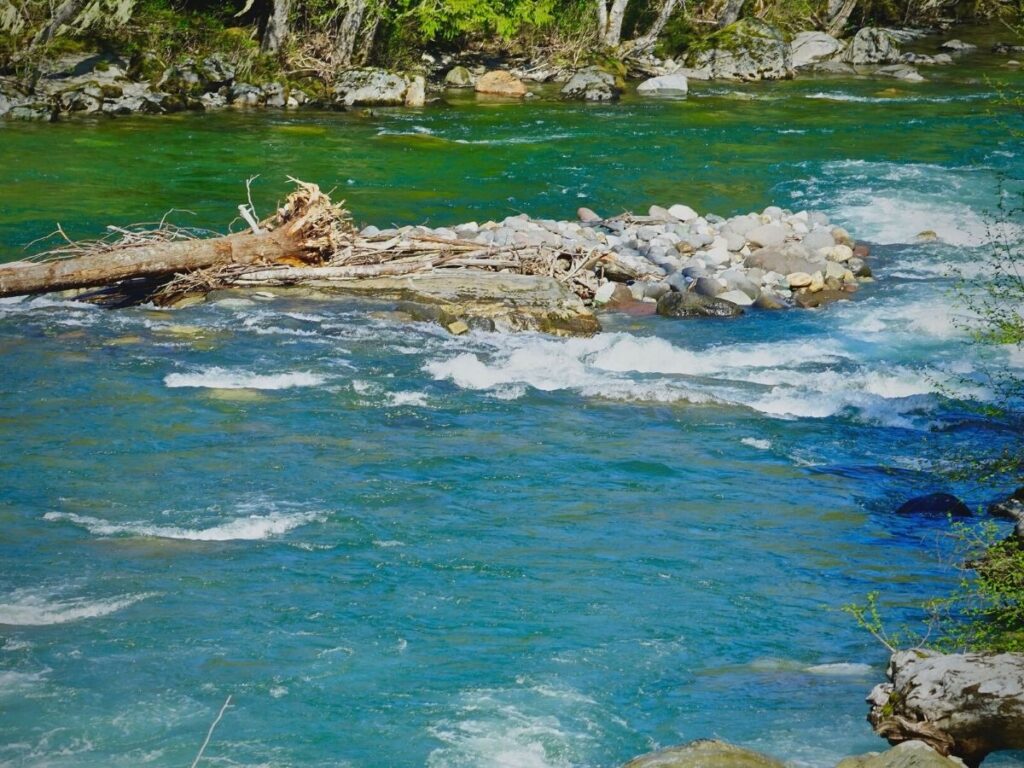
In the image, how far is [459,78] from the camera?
34062 millimetres

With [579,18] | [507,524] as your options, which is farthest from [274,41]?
[507,524]

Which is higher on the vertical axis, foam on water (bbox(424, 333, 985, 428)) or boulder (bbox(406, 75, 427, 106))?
boulder (bbox(406, 75, 427, 106))

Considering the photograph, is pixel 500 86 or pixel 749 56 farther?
pixel 749 56

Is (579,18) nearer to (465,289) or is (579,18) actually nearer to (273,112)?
(273,112)

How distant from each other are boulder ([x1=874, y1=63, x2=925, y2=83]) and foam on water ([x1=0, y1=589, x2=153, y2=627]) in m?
Answer: 30.5

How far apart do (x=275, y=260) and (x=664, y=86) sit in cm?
2008

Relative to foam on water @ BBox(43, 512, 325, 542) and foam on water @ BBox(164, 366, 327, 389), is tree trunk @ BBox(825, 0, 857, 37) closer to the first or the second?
foam on water @ BBox(164, 366, 327, 389)

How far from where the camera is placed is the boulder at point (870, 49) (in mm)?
37781

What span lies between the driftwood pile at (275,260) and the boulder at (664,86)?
58.4 feet

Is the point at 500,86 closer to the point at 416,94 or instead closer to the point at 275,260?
the point at 416,94

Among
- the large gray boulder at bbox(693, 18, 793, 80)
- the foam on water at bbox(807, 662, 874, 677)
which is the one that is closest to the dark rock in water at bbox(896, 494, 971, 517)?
the foam on water at bbox(807, 662, 874, 677)

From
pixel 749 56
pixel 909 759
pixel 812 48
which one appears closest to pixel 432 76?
pixel 749 56

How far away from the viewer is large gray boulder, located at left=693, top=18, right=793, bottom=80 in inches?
1383

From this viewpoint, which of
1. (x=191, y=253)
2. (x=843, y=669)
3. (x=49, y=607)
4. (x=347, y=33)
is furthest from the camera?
(x=347, y=33)
